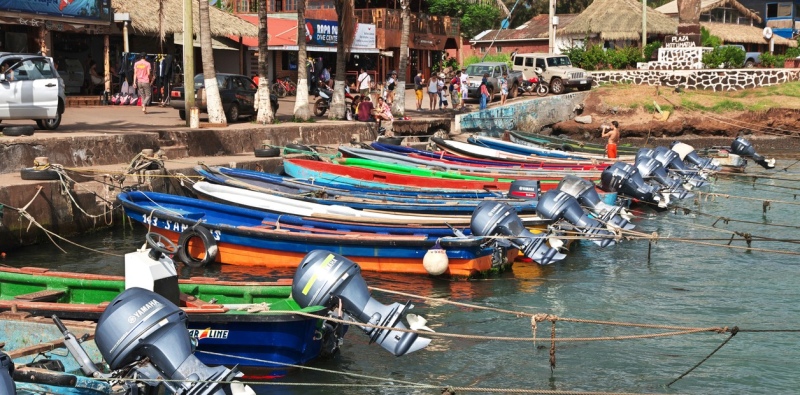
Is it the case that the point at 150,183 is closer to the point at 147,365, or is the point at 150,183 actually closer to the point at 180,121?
the point at 180,121

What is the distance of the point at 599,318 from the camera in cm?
1305

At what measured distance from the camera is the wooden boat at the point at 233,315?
10.1 m

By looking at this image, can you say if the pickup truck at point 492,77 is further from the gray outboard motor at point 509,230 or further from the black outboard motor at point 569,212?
the gray outboard motor at point 509,230

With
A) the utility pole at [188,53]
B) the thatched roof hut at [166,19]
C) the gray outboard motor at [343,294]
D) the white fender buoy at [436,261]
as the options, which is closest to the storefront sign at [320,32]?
the thatched roof hut at [166,19]

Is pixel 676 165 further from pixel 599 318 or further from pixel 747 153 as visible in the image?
pixel 599 318

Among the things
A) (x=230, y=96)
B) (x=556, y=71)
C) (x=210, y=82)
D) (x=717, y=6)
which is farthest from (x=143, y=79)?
(x=717, y=6)

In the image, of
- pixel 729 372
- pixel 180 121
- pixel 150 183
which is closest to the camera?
pixel 729 372

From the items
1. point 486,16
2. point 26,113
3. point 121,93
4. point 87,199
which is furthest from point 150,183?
point 486,16

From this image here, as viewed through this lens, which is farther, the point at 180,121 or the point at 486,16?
the point at 486,16

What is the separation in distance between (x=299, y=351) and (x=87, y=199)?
31.5 ft

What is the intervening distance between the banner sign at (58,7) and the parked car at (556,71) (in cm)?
1984

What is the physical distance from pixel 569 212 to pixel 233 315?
23.7 ft

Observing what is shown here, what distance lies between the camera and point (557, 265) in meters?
16.5

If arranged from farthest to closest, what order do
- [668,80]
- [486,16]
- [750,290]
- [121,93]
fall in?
[486,16] → [668,80] → [121,93] → [750,290]
